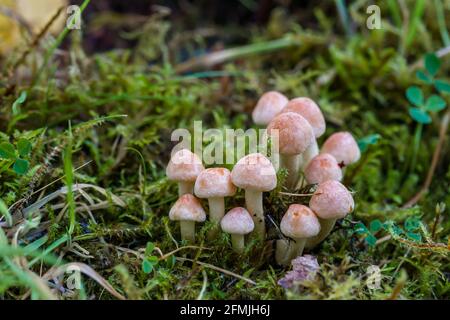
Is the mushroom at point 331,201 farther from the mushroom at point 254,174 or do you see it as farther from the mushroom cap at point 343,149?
the mushroom cap at point 343,149

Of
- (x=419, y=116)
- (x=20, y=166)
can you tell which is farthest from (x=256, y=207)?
(x=419, y=116)

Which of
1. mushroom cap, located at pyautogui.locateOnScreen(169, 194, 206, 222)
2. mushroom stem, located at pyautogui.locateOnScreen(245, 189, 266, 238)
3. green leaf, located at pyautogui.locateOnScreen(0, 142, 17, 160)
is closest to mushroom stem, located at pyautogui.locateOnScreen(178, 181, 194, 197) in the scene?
mushroom cap, located at pyautogui.locateOnScreen(169, 194, 206, 222)

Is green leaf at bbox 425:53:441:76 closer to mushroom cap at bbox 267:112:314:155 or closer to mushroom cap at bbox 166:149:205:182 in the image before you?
mushroom cap at bbox 267:112:314:155

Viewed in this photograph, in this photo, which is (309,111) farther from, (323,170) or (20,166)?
(20,166)

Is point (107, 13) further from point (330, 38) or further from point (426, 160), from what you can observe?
point (426, 160)

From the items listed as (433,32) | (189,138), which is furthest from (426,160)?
(189,138)
